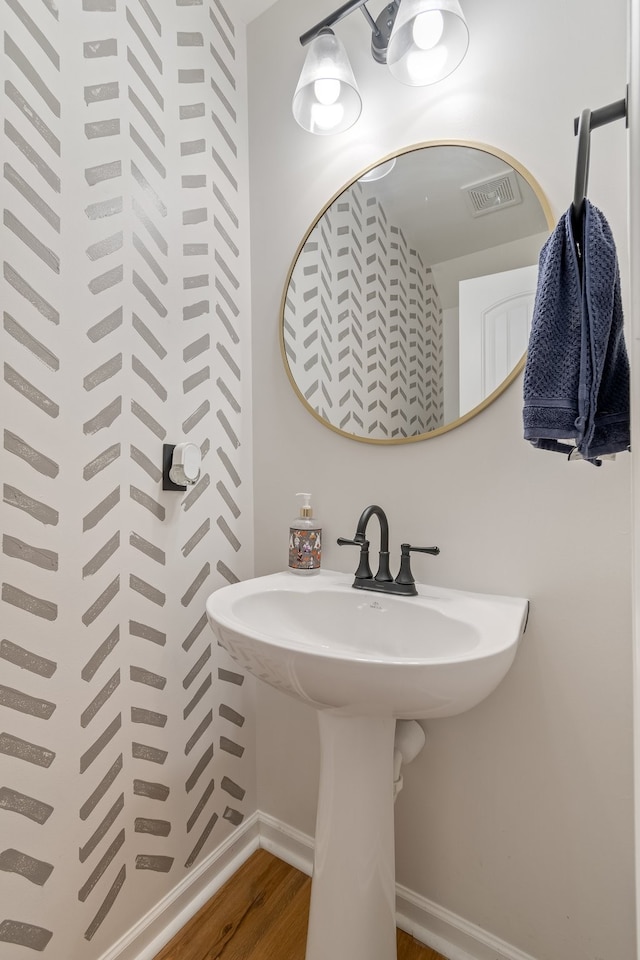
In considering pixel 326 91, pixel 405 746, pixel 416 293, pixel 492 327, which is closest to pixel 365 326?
pixel 416 293

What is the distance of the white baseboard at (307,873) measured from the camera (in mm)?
1059

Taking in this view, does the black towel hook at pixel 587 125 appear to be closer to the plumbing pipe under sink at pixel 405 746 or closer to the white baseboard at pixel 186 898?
the plumbing pipe under sink at pixel 405 746

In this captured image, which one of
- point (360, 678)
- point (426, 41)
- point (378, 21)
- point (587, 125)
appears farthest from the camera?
point (378, 21)

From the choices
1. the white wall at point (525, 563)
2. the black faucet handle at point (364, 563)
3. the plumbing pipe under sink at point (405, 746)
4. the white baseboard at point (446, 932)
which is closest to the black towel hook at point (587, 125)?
the white wall at point (525, 563)

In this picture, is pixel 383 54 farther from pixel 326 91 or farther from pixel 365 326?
pixel 365 326

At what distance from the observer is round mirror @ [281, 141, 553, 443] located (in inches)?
41.1

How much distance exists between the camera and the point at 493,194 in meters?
1.06

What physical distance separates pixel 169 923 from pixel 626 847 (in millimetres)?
1051

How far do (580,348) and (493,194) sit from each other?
548mm

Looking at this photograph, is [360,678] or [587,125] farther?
[360,678]

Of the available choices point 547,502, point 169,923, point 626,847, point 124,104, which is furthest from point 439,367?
point 169,923

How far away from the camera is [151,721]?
1.14 metres

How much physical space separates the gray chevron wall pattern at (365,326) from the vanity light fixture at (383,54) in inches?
7.9

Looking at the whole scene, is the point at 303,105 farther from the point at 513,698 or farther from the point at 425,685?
the point at 513,698
